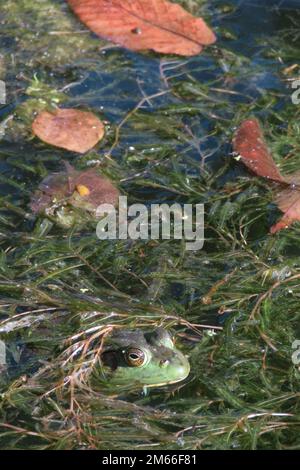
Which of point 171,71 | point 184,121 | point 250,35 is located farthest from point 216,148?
point 250,35

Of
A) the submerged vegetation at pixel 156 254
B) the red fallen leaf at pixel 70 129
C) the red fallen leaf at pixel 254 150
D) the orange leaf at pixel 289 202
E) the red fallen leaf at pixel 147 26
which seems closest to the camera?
the submerged vegetation at pixel 156 254

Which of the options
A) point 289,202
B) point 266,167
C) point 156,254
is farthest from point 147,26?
point 156,254

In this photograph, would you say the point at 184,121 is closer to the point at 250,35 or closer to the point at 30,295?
the point at 250,35

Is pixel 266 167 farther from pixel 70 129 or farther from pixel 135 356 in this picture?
pixel 135 356

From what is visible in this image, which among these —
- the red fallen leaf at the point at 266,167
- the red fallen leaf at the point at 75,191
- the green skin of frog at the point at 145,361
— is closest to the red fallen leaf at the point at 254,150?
the red fallen leaf at the point at 266,167

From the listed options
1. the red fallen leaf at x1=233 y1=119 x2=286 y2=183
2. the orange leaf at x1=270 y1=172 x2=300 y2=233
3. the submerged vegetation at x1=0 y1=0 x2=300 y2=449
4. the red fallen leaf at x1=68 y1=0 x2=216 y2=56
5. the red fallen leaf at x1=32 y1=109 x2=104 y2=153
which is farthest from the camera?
the red fallen leaf at x1=68 y1=0 x2=216 y2=56

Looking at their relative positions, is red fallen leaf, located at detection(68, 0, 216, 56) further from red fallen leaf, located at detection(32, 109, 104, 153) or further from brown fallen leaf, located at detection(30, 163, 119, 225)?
brown fallen leaf, located at detection(30, 163, 119, 225)

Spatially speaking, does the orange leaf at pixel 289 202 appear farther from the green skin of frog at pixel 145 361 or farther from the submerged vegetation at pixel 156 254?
the green skin of frog at pixel 145 361

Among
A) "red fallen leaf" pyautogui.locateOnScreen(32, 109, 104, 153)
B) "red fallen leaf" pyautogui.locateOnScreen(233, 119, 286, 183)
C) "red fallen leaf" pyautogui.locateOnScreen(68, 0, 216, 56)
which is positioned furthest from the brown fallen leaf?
"red fallen leaf" pyautogui.locateOnScreen(68, 0, 216, 56)
